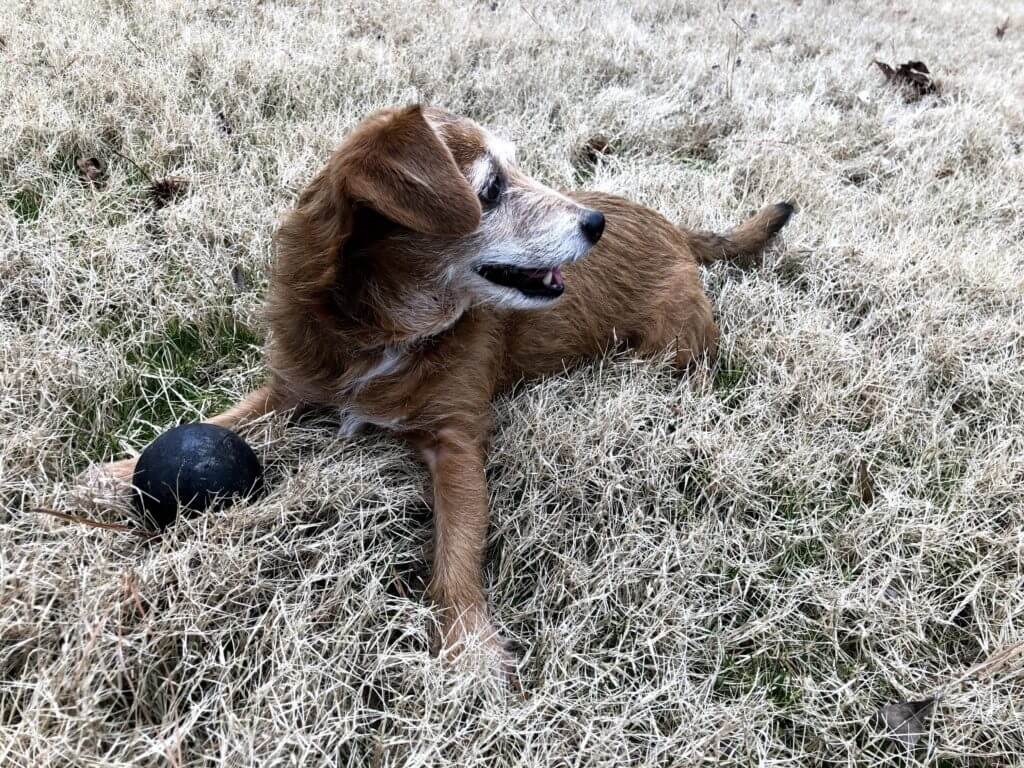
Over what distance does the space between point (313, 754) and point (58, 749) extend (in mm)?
550

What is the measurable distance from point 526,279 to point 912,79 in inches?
221

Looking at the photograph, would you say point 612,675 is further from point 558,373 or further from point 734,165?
point 734,165

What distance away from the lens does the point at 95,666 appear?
1.68 meters

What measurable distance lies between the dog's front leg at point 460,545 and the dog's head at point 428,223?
1.76 feet

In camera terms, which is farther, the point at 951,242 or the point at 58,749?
the point at 951,242

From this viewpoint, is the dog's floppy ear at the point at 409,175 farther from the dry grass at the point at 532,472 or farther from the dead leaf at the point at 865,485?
the dead leaf at the point at 865,485

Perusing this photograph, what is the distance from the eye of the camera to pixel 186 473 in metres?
2.09

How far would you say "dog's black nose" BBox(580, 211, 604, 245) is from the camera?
2477 mm

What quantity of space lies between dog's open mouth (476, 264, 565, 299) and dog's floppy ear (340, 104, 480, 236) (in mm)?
385

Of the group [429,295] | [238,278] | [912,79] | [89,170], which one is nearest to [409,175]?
[429,295]

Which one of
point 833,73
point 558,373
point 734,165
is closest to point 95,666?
point 558,373

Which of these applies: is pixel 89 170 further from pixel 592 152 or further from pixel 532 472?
pixel 592 152

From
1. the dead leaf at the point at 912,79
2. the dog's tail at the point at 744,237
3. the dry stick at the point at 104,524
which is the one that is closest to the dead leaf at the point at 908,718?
the dry stick at the point at 104,524

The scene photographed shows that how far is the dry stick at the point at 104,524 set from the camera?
2018 mm
